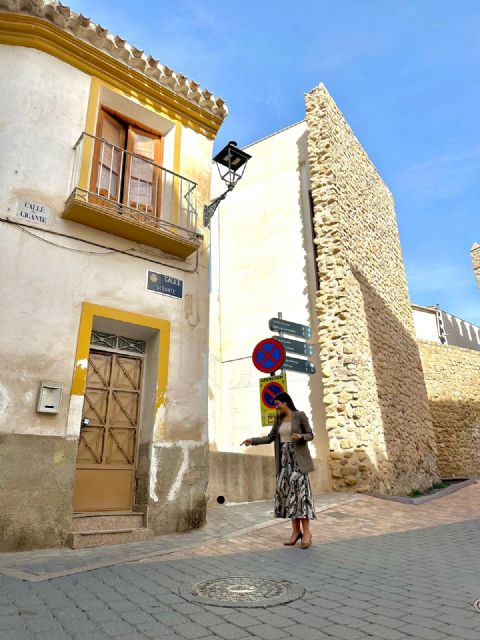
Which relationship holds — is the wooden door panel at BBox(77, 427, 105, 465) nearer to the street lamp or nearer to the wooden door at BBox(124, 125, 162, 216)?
the wooden door at BBox(124, 125, 162, 216)

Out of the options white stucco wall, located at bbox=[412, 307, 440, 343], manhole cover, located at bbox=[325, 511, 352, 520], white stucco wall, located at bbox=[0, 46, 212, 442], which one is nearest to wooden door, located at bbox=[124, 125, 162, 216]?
white stucco wall, located at bbox=[0, 46, 212, 442]

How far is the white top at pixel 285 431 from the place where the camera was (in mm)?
5176

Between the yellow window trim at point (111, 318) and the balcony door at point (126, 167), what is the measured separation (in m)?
1.60

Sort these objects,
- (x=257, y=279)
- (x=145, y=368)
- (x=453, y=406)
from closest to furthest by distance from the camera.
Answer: (x=145, y=368)
(x=257, y=279)
(x=453, y=406)

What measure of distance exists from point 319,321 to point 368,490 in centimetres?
391

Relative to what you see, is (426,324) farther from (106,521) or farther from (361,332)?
(106,521)

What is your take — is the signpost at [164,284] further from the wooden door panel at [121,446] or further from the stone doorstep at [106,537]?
the stone doorstep at [106,537]

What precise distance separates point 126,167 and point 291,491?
5355mm

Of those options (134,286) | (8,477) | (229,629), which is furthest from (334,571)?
(134,286)

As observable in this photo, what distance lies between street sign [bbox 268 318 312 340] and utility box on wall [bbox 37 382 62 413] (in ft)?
11.4

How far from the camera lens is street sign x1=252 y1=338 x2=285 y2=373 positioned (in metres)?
6.39

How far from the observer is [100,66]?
6828 millimetres

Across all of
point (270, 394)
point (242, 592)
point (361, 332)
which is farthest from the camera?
point (361, 332)

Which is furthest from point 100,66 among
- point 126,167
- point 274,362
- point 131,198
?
point 274,362
